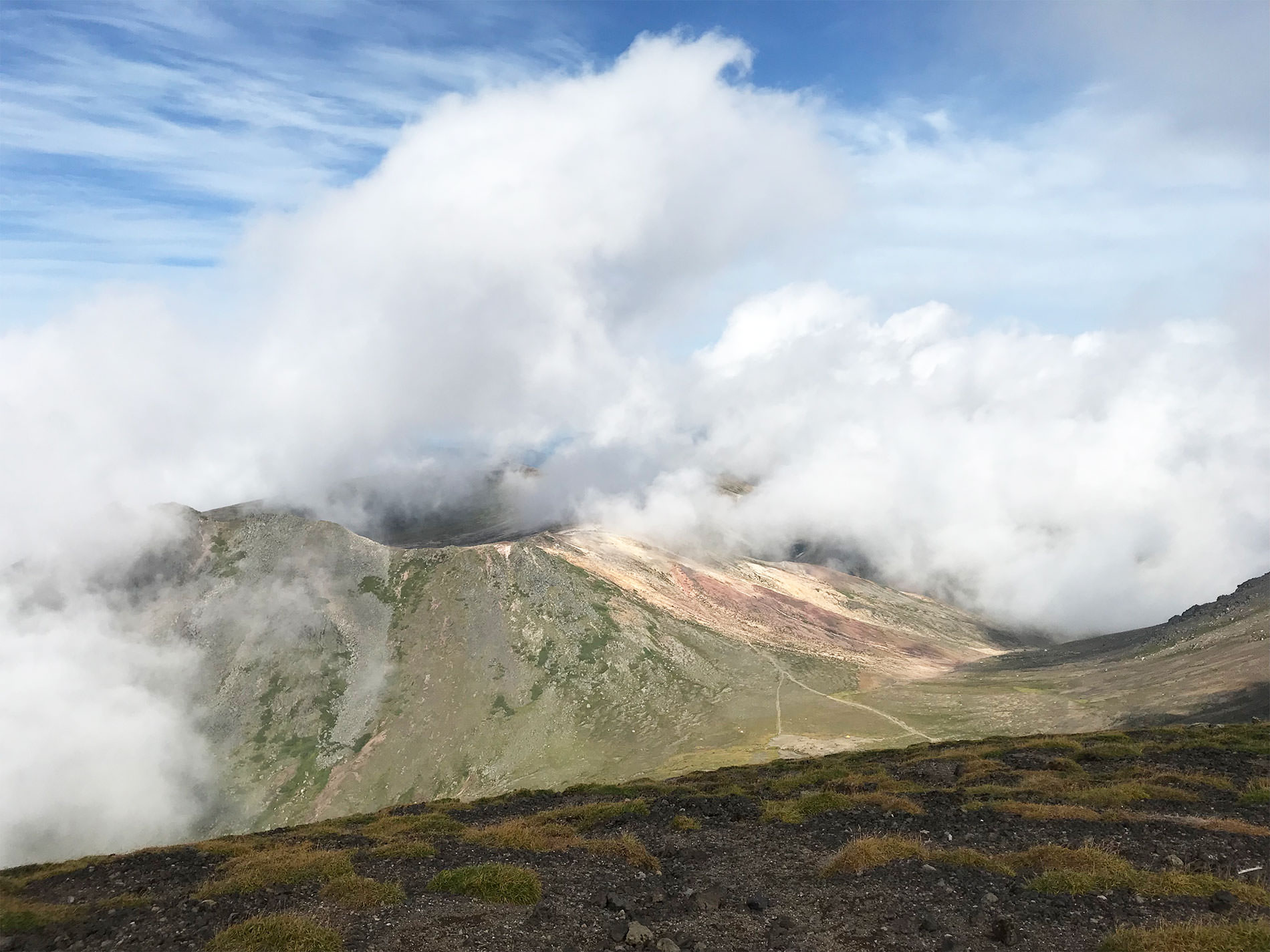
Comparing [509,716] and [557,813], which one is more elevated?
[557,813]

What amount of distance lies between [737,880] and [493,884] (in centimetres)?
868

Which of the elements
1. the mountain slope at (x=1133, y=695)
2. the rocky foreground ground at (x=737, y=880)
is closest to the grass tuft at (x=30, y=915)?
the rocky foreground ground at (x=737, y=880)

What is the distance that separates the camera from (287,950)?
18938 mm

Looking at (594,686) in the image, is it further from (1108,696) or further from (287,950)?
(287,950)

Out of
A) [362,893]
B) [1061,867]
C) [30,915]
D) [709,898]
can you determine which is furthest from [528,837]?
[1061,867]

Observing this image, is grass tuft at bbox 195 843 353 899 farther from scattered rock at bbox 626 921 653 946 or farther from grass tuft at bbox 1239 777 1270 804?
grass tuft at bbox 1239 777 1270 804

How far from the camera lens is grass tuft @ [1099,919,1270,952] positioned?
16.6 m

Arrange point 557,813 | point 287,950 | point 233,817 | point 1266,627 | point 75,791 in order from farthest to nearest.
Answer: point 75,791, point 1266,627, point 233,817, point 557,813, point 287,950

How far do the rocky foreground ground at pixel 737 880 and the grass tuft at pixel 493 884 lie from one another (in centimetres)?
7

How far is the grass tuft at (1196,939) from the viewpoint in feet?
54.4

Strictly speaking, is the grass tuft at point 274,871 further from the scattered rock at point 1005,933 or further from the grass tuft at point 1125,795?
the grass tuft at point 1125,795

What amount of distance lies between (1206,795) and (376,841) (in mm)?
40485

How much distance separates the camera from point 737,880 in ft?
86.0

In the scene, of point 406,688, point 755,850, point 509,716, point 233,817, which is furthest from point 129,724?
point 755,850
